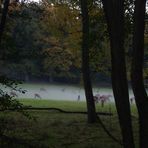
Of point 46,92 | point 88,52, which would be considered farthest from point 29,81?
point 88,52

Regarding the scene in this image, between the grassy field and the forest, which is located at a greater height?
the forest

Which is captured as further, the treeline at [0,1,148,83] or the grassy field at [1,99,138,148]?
the grassy field at [1,99,138,148]

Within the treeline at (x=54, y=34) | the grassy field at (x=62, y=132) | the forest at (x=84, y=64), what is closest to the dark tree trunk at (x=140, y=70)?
the forest at (x=84, y=64)

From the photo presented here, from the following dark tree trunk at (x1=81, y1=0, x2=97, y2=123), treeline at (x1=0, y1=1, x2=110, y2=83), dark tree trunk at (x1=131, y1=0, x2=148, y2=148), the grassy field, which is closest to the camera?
dark tree trunk at (x1=131, y1=0, x2=148, y2=148)

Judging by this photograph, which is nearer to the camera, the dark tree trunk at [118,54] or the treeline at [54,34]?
the dark tree trunk at [118,54]

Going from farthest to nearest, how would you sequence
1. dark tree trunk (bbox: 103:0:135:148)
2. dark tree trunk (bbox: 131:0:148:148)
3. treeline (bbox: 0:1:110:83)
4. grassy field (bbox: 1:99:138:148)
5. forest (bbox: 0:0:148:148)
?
1. grassy field (bbox: 1:99:138:148)
2. treeline (bbox: 0:1:110:83)
3. dark tree trunk (bbox: 131:0:148:148)
4. forest (bbox: 0:0:148:148)
5. dark tree trunk (bbox: 103:0:135:148)

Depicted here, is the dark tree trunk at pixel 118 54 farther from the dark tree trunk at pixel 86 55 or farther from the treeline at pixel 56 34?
the dark tree trunk at pixel 86 55

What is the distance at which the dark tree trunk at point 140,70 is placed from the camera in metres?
9.16

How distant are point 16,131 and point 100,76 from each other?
114 feet

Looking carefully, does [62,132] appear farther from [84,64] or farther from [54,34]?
[54,34]

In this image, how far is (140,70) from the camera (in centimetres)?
932

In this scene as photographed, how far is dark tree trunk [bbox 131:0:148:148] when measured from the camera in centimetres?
916

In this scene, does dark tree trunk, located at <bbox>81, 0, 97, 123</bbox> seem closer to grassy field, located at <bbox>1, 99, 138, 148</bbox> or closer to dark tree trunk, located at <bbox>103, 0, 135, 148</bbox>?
grassy field, located at <bbox>1, 99, 138, 148</bbox>

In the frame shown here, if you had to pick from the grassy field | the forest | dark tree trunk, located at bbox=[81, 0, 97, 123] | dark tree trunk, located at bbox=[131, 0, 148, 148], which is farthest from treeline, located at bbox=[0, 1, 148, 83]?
dark tree trunk, located at bbox=[131, 0, 148, 148]
